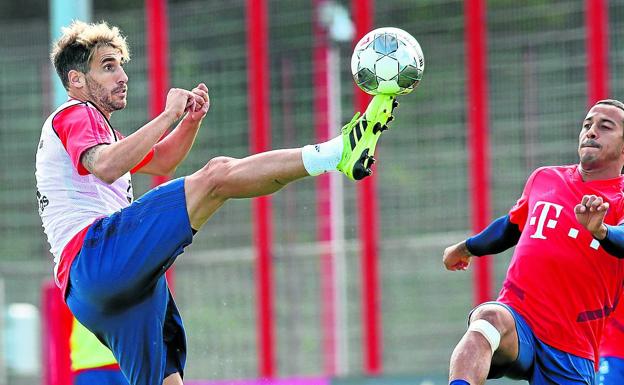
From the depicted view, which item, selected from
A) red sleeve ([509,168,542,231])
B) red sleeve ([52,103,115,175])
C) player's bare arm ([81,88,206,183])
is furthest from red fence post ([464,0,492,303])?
player's bare arm ([81,88,206,183])

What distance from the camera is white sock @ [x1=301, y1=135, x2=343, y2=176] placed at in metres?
6.38

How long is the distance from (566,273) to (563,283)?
0.05m

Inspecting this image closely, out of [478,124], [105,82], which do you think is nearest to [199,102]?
[105,82]

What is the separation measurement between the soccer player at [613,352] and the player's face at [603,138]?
1097mm

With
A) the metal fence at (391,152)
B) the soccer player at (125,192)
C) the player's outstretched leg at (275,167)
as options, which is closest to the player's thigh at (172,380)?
the soccer player at (125,192)

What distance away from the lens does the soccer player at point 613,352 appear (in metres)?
7.78

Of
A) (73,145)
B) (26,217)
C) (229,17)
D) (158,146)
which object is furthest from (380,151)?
(73,145)

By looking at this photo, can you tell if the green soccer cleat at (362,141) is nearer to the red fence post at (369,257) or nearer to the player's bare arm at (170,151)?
the player's bare arm at (170,151)

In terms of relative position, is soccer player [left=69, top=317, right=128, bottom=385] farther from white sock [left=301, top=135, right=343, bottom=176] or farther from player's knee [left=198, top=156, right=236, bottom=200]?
white sock [left=301, top=135, right=343, bottom=176]

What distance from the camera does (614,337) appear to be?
25.9 feet

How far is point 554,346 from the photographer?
23.0ft

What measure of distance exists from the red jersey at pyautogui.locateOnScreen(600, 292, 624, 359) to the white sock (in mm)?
2249

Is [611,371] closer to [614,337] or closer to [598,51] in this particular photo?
[614,337]

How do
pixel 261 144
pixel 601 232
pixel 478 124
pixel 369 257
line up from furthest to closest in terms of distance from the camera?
pixel 261 144, pixel 369 257, pixel 478 124, pixel 601 232
